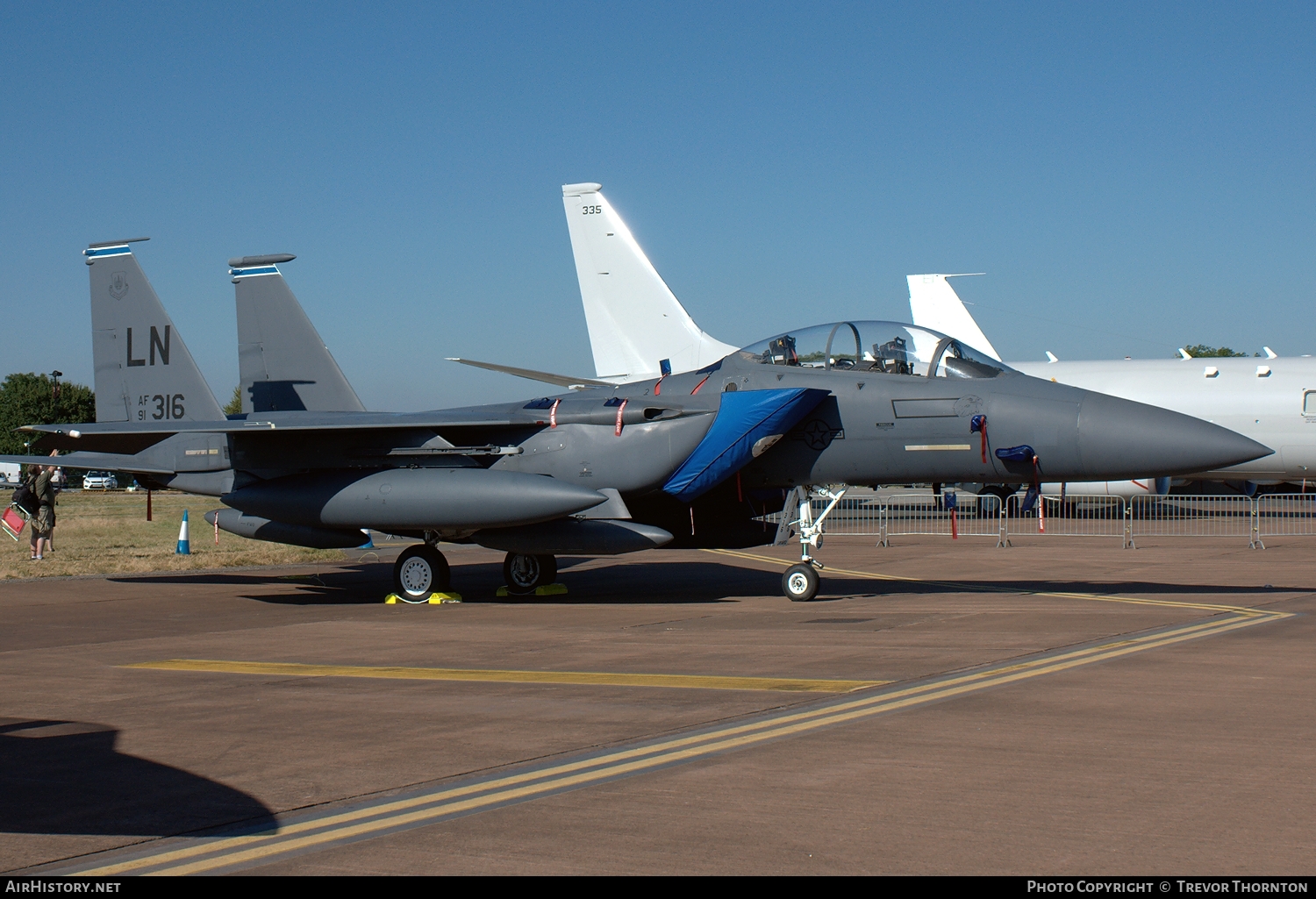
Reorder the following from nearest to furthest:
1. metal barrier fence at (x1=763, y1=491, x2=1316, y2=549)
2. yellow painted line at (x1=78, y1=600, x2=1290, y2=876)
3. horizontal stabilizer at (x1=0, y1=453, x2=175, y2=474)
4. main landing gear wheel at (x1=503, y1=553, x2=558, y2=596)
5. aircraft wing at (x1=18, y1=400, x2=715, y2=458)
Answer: yellow painted line at (x1=78, y1=600, x2=1290, y2=876) < aircraft wing at (x1=18, y1=400, x2=715, y2=458) < main landing gear wheel at (x1=503, y1=553, x2=558, y2=596) < horizontal stabilizer at (x1=0, y1=453, x2=175, y2=474) < metal barrier fence at (x1=763, y1=491, x2=1316, y2=549)

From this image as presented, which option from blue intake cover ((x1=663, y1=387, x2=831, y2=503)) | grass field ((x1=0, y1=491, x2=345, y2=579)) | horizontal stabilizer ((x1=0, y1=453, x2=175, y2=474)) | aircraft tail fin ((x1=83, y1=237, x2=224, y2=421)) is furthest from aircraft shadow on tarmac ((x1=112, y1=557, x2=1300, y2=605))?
aircraft tail fin ((x1=83, y1=237, x2=224, y2=421))

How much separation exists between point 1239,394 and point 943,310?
1243 cm

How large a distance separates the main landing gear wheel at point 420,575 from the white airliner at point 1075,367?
11582 mm

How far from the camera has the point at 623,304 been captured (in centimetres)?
2542

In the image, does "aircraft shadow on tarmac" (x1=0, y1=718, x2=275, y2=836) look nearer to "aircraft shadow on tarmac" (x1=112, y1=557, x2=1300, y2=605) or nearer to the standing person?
"aircraft shadow on tarmac" (x1=112, y1=557, x2=1300, y2=605)

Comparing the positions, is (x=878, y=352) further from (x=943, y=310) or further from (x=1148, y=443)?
(x=943, y=310)

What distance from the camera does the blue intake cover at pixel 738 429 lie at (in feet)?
41.4

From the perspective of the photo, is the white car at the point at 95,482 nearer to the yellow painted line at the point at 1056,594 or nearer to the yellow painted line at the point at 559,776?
the yellow painted line at the point at 1056,594

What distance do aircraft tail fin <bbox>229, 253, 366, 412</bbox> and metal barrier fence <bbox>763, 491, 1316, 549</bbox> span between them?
11500mm

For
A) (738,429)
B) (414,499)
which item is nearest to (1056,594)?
(738,429)

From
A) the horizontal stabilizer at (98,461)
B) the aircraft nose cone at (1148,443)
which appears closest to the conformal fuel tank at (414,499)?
the horizontal stabilizer at (98,461)

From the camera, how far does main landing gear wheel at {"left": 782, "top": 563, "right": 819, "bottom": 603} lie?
1287 cm

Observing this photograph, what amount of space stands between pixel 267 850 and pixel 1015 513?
31474 mm

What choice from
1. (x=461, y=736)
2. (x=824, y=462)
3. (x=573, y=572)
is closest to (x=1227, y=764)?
(x=461, y=736)
